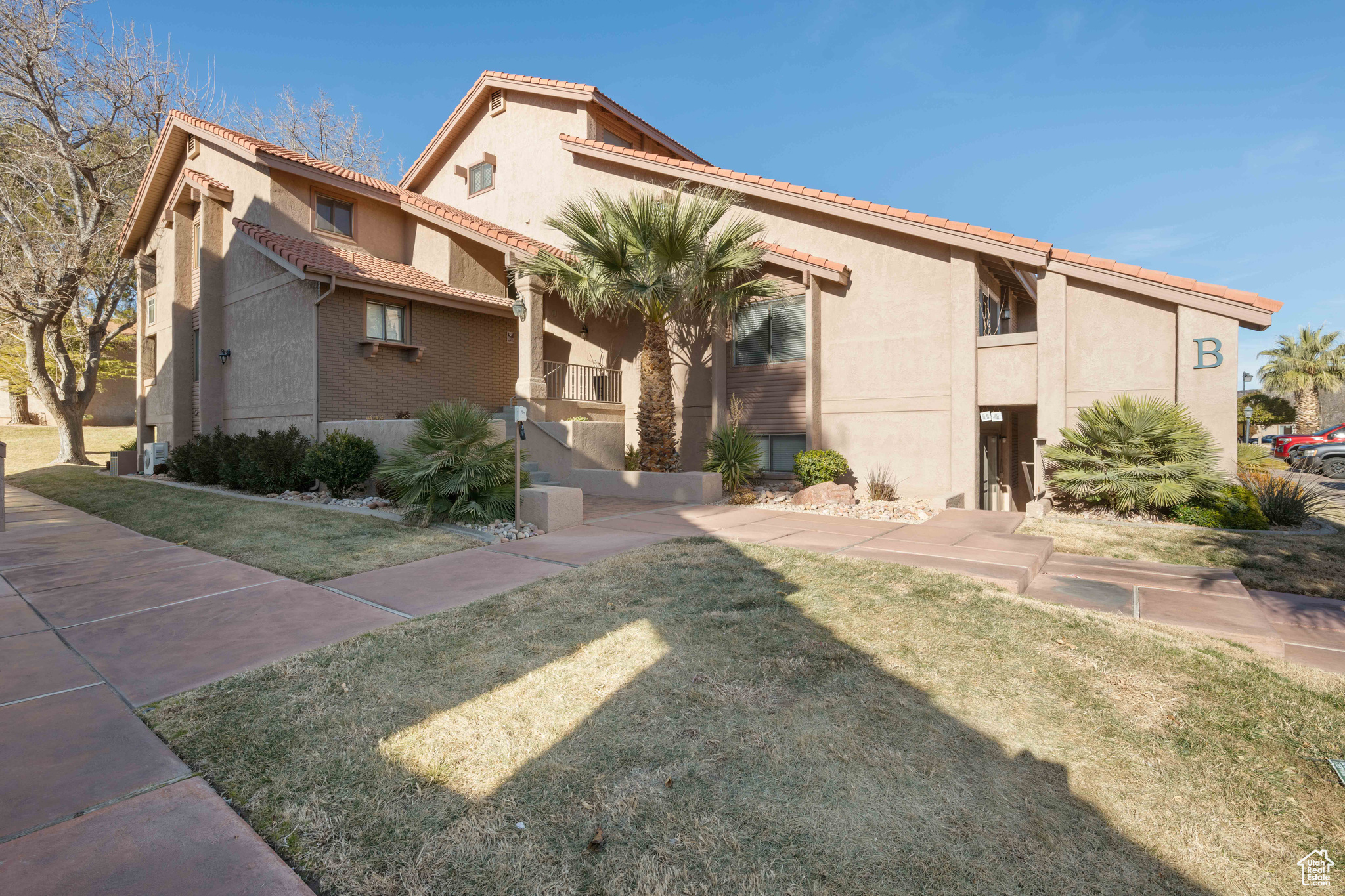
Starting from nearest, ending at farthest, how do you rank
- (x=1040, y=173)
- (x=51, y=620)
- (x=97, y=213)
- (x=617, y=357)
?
(x=51, y=620)
(x=617, y=357)
(x=1040, y=173)
(x=97, y=213)

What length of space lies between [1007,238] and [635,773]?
→ 11000 millimetres

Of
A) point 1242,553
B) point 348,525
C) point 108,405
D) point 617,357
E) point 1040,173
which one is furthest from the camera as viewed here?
point 108,405

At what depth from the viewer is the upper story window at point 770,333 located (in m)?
12.9

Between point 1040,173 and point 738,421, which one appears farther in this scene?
point 1040,173

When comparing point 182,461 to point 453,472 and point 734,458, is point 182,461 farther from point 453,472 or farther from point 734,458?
point 734,458

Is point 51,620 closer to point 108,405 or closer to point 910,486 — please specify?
point 910,486

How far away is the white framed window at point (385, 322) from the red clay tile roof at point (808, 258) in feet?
27.4

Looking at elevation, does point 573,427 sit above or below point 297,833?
above

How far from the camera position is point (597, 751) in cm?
302

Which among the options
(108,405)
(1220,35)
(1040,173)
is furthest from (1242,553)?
(108,405)

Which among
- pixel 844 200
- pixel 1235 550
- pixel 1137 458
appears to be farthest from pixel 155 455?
pixel 1235 550

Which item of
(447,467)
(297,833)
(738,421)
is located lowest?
(297,833)

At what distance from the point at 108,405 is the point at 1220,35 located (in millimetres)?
46737

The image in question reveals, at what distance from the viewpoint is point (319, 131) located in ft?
95.7
